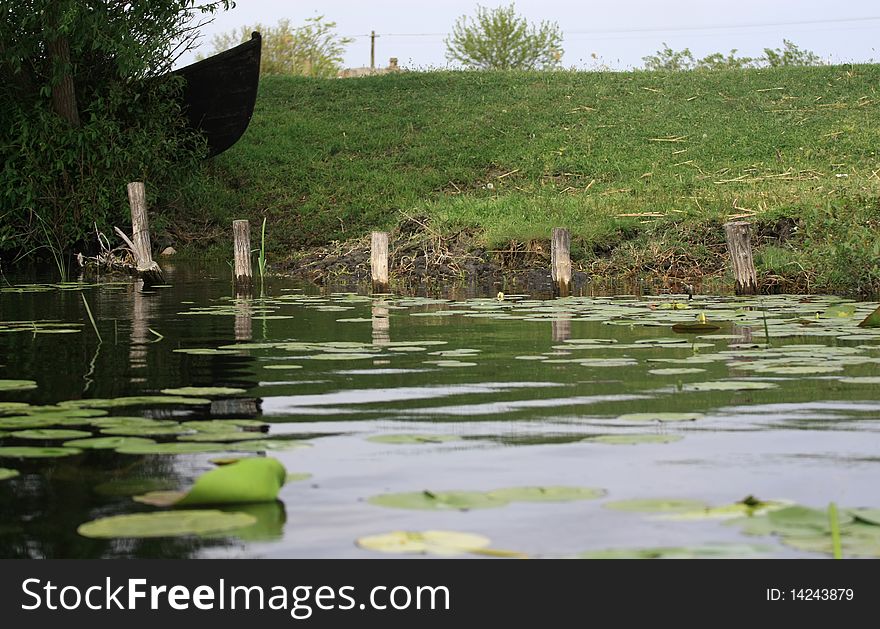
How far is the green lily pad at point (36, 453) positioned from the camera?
400cm

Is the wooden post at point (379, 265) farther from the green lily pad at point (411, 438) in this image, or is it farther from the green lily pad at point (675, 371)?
the green lily pad at point (411, 438)

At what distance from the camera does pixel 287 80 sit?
35969 millimetres

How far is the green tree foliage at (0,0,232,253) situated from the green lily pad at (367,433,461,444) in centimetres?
1622

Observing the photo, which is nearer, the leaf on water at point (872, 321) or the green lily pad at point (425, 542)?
the green lily pad at point (425, 542)

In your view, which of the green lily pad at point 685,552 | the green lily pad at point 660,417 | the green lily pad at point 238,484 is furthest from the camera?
the green lily pad at point 660,417

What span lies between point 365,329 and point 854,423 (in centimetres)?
505

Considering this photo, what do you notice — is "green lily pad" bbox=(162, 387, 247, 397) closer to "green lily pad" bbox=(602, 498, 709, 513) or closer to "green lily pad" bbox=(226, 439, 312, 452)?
"green lily pad" bbox=(226, 439, 312, 452)

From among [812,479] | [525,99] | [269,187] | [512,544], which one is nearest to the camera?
[512,544]

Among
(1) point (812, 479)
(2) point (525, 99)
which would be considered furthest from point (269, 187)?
(1) point (812, 479)

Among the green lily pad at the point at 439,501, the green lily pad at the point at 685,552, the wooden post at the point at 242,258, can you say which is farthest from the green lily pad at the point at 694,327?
the wooden post at the point at 242,258

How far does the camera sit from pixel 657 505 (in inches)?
130

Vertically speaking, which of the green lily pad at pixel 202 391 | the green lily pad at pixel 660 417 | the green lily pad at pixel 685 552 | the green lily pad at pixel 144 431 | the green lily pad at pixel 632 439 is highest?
the green lily pad at pixel 202 391

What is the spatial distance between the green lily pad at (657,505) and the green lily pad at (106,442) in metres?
1.69
